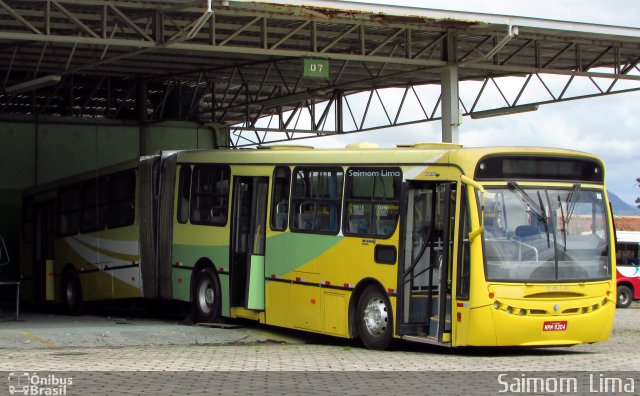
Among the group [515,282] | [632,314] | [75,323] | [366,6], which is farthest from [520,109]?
[515,282]

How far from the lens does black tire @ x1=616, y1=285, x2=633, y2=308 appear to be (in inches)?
1312

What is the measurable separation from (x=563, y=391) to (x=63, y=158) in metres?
26.2

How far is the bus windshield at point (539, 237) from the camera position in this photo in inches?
558

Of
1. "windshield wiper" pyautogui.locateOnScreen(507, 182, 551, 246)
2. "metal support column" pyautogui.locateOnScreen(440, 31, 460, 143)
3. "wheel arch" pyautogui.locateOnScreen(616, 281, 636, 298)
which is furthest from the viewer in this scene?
"wheel arch" pyautogui.locateOnScreen(616, 281, 636, 298)

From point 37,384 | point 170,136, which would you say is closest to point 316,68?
point 170,136

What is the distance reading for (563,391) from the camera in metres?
10.4

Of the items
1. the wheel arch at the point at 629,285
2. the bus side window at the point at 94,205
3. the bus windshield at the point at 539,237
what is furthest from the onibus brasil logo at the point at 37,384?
the wheel arch at the point at 629,285

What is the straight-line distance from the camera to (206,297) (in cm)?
1909

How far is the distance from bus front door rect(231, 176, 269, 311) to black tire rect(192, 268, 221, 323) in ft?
1.81

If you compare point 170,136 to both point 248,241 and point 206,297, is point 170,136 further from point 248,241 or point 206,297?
point 248,241

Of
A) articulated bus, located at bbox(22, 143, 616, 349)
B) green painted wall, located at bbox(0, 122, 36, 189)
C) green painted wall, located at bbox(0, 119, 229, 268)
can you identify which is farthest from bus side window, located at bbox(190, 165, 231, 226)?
green painted wall, located at bbox(0, 122, 36, 189)

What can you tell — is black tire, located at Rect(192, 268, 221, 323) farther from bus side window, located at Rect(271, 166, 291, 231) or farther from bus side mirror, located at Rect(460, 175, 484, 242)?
bus side mirror, located at Rect(460, 175, 484, 242)

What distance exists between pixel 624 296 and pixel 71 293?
1714 cm

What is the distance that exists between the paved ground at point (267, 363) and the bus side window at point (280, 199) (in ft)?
5.81
